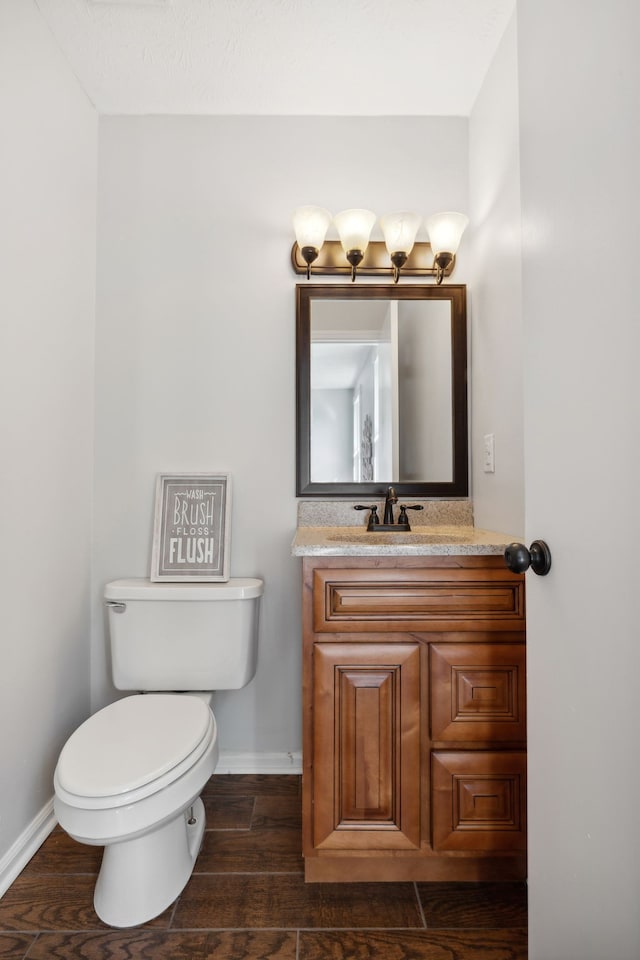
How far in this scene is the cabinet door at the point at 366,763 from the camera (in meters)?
1.39

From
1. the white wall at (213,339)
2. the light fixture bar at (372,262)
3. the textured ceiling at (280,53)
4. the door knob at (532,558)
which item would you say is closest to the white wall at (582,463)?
the door knob at (532,558)

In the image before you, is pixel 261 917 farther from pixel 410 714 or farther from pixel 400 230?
pixel 400 230

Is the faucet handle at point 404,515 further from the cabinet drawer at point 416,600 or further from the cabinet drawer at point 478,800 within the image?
the cabinet drawer at point 478,800

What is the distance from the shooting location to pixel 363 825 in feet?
4.56

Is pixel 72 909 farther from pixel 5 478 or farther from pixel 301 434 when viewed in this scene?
pixel 301 434

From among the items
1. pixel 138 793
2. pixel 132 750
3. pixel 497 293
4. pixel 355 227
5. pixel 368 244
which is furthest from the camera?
pixel 368 244

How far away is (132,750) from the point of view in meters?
1.28

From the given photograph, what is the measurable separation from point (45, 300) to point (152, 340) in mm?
410

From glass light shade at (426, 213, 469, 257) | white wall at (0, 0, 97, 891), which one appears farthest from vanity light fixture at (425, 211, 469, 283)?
white wall at (0, 0, 97, 891)

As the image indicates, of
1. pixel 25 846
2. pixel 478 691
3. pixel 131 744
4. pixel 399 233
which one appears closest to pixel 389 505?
pixel 478 691

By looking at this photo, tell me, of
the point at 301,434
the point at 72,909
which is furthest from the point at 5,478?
the point at 72,909

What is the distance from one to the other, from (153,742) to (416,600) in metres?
A: 0.72

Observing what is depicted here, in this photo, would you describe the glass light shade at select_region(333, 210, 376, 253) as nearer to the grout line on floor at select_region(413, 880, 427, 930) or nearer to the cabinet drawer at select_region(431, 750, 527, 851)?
the cabinet drawer at select_region(431, 750, 527, 851)

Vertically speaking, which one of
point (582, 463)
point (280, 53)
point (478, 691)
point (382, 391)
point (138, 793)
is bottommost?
point (138, 793)
